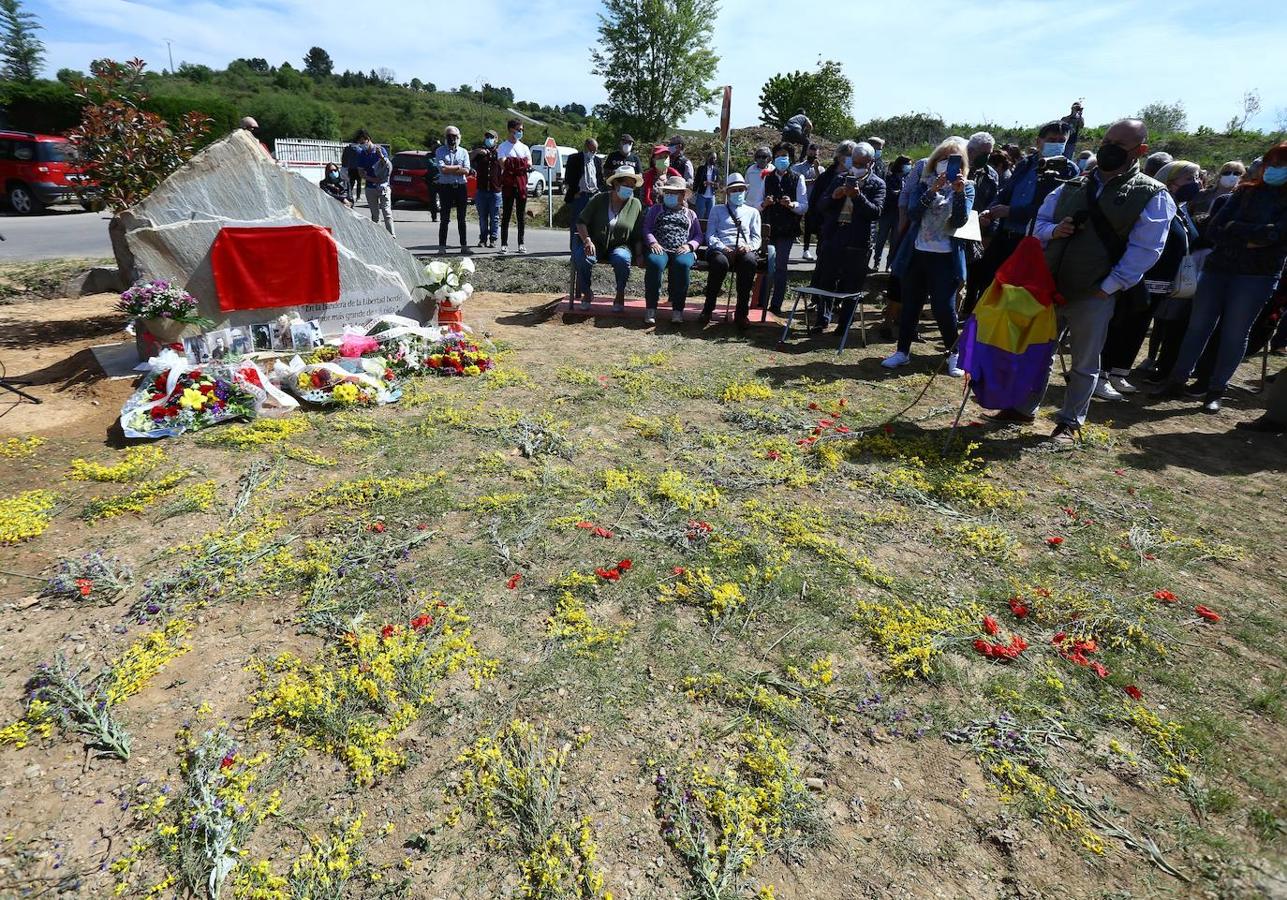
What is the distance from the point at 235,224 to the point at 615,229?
428 cm

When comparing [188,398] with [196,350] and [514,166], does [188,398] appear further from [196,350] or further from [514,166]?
[514,166]

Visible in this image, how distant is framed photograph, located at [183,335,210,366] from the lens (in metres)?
5.74

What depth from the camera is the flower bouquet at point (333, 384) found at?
5461mm

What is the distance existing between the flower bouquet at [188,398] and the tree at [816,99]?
33.7 m

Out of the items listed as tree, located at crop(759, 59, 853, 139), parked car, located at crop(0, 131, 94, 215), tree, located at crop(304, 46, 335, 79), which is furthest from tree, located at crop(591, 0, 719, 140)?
tree, located at crop(304, 46, 335, 79)

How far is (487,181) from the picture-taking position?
461 inches

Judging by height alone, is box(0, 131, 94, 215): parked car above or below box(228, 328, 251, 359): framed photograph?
above

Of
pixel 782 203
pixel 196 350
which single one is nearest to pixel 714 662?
pixel 196 350

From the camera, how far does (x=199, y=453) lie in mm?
4559

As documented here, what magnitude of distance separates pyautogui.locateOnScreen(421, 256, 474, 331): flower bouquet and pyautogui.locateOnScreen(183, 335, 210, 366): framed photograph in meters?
2.35

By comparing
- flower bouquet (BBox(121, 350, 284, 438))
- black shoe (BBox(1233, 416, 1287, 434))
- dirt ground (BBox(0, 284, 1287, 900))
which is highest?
black shoe (BBox(1233, 416, 1287, 434))

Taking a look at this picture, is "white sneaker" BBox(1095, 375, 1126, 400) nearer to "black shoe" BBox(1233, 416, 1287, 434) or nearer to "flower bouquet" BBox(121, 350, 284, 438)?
"black shoe" BBox(1233, 416, 1287, 434)

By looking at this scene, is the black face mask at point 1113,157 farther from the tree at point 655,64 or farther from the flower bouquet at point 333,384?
the tree at point 655,64

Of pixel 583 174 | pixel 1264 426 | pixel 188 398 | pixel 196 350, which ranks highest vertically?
pixel 583 174
